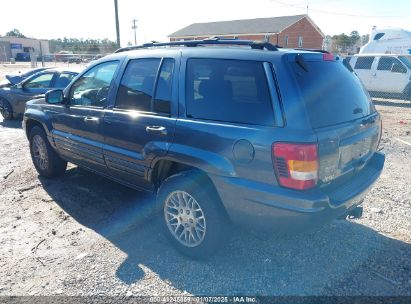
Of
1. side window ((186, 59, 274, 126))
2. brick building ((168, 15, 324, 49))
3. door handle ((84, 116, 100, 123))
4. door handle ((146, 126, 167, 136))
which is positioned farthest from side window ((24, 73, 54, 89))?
brick building ((168, 15, 324, 49))

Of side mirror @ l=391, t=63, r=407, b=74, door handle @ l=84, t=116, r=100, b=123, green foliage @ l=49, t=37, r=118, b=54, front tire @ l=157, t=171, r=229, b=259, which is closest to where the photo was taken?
front tire @ l=157, t=171, r=229, b=259

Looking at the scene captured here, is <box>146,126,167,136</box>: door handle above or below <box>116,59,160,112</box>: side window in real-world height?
below

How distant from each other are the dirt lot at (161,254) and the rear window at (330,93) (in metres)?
1.33

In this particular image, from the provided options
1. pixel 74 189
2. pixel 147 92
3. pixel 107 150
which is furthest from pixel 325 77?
pixel 74 189

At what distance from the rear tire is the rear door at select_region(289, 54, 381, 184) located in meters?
10.1

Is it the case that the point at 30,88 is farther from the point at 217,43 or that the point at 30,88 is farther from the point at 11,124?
the point at 217,43

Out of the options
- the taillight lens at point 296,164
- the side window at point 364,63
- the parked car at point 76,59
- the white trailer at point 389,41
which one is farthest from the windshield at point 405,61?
the parked car at point 76,59

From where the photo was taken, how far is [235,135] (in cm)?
268

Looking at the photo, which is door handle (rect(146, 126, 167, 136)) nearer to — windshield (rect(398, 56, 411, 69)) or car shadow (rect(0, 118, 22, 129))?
car shadow (rect(0, 118, 22, 129))

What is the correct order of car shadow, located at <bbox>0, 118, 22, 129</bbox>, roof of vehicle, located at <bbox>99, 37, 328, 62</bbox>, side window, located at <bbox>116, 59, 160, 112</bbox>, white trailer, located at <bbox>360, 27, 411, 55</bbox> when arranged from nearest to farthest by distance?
roof of vehicle, located at <bbox>99, 37, 328, 62</bbox> < side window, located at <bbox>116, 59, 160, 112</bbox> < car shadow, located at <bbox>0, 118, 22, 129</bbox> < white trailer, located at <bbox>360, 27, 411, 55</bbox>

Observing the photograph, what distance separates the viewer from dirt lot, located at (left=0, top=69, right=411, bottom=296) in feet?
9.43

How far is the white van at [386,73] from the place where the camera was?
44.4 ft

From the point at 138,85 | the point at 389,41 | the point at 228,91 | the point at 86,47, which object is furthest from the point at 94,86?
the point at 86,47

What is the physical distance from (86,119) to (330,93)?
9.07ft
